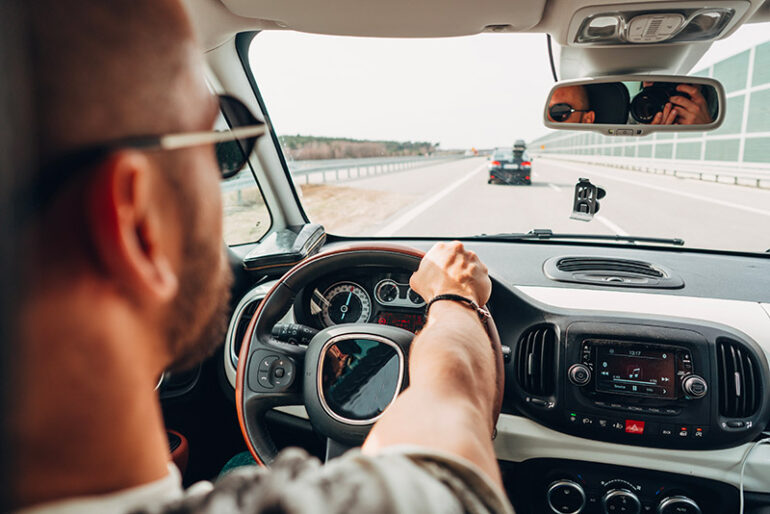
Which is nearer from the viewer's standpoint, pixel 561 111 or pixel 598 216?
pixel 561 111

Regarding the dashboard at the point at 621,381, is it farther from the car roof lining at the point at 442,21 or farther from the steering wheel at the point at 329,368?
the car roof lining at the point at 442,21

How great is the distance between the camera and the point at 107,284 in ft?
2.42

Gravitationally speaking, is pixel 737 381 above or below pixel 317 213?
below

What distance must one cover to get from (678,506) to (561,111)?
7.49 ft

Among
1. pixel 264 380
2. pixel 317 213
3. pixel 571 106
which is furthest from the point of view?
pixel 317 213

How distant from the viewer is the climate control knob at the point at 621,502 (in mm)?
2863

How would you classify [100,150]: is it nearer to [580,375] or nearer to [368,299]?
[368,299]

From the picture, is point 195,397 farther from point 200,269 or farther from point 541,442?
point 200,269

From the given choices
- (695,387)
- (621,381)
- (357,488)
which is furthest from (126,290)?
(695,387)

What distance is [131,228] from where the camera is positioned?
75 centimetres

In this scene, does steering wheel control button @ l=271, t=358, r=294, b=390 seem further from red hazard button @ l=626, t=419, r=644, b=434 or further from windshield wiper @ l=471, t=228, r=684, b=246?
windshield wiper @ l=471, t=228, r=684, b=246

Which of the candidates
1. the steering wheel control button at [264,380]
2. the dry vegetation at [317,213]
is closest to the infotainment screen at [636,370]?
the steering wheel control button at [264,380]

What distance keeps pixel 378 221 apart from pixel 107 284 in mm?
4778

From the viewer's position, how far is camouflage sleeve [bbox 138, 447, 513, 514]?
0.78 m
